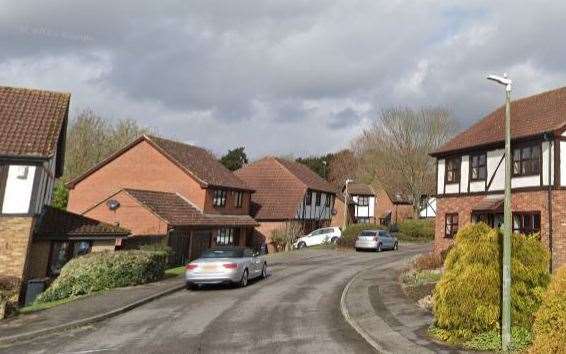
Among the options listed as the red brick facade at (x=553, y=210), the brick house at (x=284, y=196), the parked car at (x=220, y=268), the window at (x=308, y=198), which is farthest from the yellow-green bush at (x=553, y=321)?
the window at (x=308, y=198)

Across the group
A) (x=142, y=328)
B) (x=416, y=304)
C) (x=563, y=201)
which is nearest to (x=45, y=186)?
(x=142, y=328)

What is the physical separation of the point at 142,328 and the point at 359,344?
5.29 metres

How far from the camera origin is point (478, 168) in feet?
82.0

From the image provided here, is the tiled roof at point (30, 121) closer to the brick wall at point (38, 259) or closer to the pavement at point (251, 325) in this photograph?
the brick wall at point (38, 259)

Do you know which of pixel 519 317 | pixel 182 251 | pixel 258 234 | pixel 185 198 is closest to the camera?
pixel 519 317

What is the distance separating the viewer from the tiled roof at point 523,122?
21.7m

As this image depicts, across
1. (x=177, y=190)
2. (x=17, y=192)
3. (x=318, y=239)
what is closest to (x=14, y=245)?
(x=17, y=192)

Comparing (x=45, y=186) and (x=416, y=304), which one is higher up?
(x=45, y=186)

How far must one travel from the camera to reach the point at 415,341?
10523mm

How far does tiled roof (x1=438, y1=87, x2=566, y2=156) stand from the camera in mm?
21719

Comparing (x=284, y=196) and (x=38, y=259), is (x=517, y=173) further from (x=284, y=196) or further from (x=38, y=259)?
(x=284, y=196)

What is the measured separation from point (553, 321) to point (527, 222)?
14.9m

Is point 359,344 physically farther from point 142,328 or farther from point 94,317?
point 94,317

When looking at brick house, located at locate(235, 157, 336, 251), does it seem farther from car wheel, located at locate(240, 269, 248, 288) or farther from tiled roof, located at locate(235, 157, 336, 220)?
car wheel, located at locate(240, 269, 248, 288)
